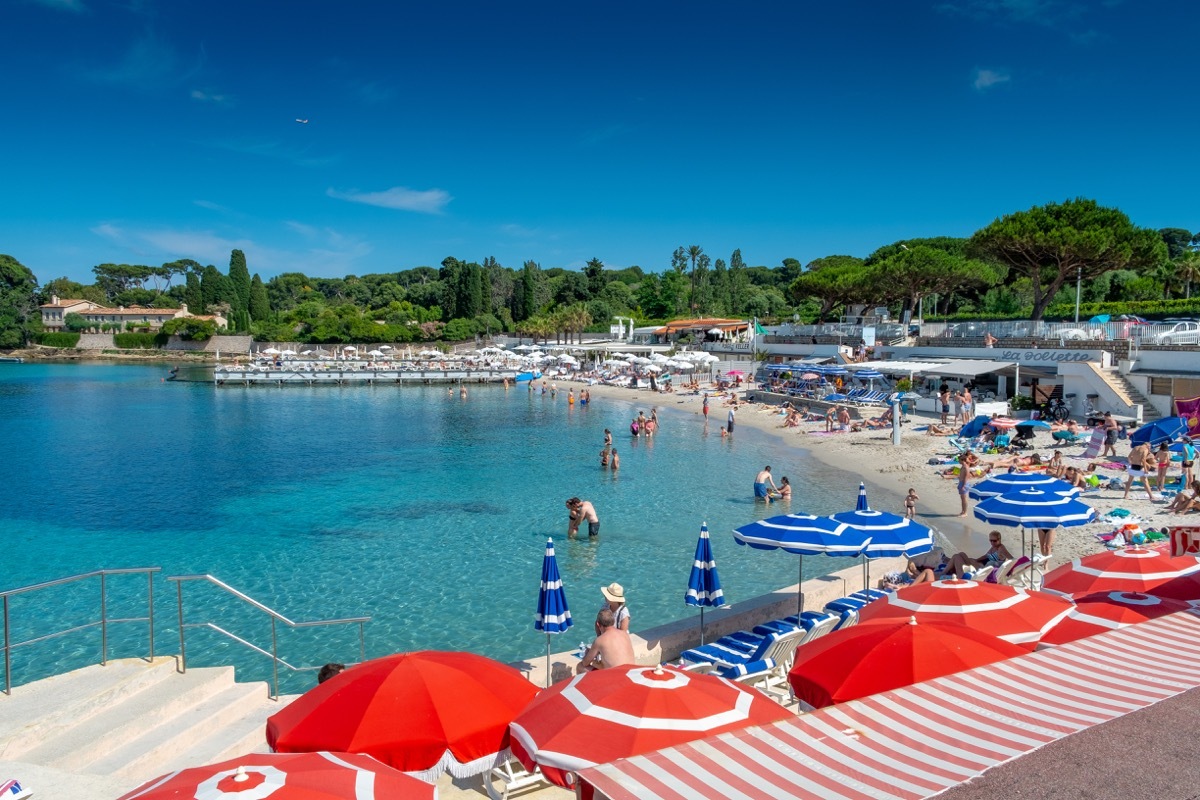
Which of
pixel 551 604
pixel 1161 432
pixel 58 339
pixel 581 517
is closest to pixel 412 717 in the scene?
pixel 551 604

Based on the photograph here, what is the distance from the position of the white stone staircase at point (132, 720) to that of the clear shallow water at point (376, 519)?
12.0 ft

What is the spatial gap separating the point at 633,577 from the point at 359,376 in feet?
172

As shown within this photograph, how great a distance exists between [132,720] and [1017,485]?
11.9 m

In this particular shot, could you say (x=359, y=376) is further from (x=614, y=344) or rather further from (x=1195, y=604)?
(x=1195, y=604)

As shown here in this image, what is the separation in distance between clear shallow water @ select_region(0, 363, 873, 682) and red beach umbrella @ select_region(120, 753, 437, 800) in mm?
7056

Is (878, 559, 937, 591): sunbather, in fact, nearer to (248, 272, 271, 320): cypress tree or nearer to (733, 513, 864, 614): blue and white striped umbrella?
(733, 513, 864, 614): blue and white striped umbrella

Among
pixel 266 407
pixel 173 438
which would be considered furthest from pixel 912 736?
pixel 266 407

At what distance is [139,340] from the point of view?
111 m

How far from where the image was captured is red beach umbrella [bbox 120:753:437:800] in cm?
345

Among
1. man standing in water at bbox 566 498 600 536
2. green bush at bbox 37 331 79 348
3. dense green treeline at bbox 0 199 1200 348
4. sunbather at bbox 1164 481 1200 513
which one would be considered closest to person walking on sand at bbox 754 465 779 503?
man standing in water at bbox 566 498 600 536

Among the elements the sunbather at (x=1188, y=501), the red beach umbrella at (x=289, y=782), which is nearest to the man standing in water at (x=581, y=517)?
the sunbather at (x=1188, y=501)

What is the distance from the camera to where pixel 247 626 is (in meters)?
12.0

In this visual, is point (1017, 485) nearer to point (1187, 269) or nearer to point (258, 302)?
point (1187, 269)

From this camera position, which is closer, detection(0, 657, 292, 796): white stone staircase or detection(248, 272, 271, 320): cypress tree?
detection(0, 657, 292, 796): white stone staircase
